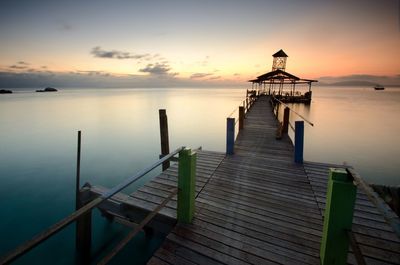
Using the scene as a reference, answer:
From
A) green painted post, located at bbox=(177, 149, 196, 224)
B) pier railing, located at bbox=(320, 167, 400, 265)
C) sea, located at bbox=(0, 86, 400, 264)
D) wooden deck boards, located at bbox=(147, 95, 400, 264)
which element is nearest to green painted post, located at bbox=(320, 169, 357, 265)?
pier railing, located at bbox=(320, 167, 400, 265)

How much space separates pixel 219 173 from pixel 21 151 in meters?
15.9

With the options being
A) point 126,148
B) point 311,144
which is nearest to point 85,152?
point 126,148

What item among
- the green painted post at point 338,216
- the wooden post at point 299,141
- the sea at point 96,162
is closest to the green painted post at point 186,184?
the green painted post at point 338,216

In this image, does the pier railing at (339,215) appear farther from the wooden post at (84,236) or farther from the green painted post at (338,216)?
the wooden post at (84,236)

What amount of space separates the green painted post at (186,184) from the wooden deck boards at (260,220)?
198 millimetres

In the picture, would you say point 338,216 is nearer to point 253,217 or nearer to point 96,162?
point 253,217

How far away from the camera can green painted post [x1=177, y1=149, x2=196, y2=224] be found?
11.1 ft

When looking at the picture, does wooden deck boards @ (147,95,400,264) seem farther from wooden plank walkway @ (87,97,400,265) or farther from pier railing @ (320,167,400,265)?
pier railing @ (320,167,400,265)

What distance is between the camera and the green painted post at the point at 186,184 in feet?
11.1

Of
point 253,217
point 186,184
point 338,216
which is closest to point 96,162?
point 186,184

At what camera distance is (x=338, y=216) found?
2494mm

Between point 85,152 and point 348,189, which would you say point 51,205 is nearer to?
point 85,152

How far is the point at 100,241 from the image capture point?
6.33m

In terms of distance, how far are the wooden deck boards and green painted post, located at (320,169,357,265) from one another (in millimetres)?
→ 395
